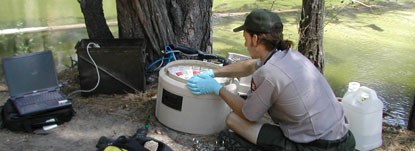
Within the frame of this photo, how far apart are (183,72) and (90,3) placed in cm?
133

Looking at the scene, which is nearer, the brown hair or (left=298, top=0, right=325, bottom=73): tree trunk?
the brown hair

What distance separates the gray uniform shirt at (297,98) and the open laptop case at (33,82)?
126cm

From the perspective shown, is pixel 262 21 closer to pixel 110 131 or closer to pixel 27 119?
pixel 110 131

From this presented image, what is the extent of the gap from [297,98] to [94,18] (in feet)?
7.05

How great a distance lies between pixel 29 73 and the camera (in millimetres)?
2750

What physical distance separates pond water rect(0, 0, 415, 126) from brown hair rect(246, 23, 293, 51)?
1.95m

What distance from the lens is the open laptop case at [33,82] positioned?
2.66m

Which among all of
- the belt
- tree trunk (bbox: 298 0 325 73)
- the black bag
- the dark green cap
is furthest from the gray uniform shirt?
tree trunk (bbox: 298 0 325 73)

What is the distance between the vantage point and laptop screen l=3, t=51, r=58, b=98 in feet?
8.86

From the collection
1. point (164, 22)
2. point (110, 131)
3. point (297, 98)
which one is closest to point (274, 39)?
point (297, 98)

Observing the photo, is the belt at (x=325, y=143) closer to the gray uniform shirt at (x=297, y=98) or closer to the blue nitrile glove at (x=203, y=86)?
the gray uniform shirt at (x=297, y=98)

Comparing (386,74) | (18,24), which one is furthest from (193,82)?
(18,24)

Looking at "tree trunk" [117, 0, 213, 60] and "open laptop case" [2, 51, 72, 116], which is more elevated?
"tree trunk" [117, 0, 213, 60]

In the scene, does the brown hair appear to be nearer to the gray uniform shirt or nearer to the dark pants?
the gray uniform shirt
